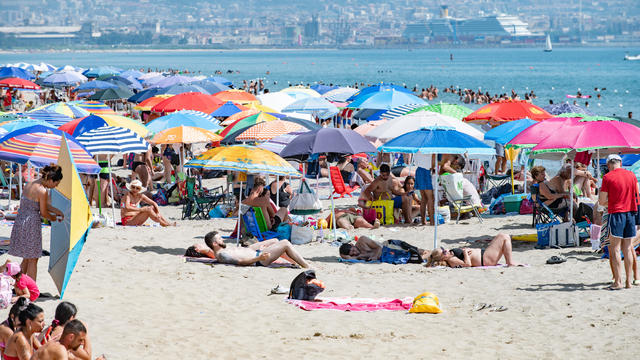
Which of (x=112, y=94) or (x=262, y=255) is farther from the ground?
(x=262, y=255)

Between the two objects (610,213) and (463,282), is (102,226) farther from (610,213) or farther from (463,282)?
(610,213)

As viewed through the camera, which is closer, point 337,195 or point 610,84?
point 337,195

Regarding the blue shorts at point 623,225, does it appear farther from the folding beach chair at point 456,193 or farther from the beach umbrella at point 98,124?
the beach umbrella at point 98,124

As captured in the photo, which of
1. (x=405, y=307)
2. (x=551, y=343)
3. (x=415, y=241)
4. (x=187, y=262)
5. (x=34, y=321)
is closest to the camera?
(x=34, y=321)

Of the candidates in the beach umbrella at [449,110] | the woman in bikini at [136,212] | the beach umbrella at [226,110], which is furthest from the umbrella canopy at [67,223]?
the beach umbrella at [226,110]

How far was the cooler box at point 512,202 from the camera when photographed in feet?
42.3

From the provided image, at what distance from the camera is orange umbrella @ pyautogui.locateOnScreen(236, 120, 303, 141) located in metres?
14.1

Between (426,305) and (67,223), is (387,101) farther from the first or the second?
(67,223)

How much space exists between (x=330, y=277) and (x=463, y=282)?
1.33 meters

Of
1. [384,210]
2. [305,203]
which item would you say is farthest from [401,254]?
[384,210]

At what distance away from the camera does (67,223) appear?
279 inches

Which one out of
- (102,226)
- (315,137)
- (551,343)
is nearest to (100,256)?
(102,226)

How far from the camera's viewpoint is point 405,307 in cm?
750

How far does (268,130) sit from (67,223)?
287 inches
